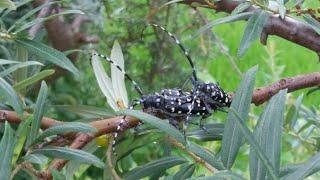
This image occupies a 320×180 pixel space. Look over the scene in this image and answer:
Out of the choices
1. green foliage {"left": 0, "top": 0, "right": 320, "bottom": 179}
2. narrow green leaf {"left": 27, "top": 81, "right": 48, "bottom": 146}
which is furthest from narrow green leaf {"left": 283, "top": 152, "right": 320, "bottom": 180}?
narrow green leaf {"left": 27, "top": 81, "right": 48, "bottom": 146}

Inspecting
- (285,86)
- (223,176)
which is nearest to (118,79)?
(285,86)

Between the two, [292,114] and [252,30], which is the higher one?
[252,30]

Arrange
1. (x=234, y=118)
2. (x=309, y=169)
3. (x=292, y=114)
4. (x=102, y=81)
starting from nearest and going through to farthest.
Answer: (x=309, y=169), (x=234, y=118), (x=102, y=81), (x=292, y=114)

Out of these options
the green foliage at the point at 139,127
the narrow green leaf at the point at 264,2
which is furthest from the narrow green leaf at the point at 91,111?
the narrow green leaf at the point at 264,2

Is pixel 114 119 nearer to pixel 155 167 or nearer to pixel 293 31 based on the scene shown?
pixel 155 167

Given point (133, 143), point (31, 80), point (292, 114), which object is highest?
point (31, 80)
